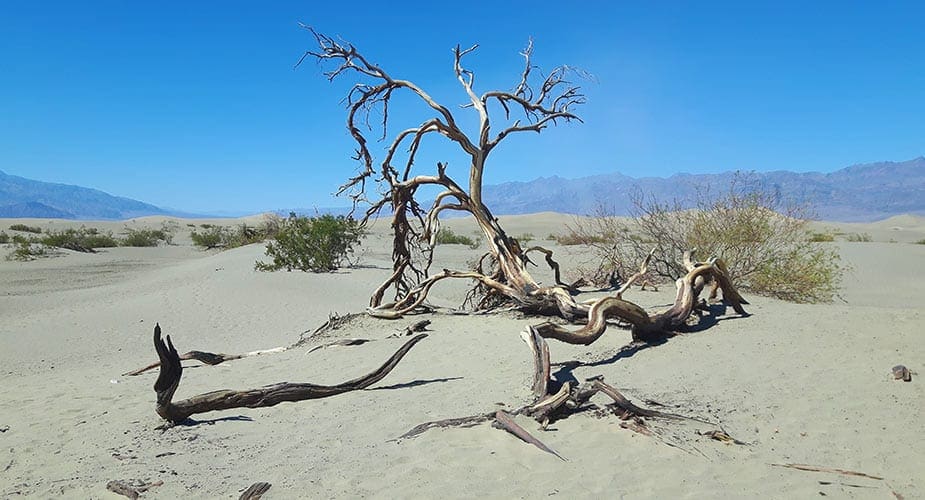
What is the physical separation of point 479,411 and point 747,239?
8.91m

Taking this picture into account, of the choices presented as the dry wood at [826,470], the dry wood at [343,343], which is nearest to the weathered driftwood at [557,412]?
the dry wood at [826,470]

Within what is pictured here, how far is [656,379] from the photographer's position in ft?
18.9

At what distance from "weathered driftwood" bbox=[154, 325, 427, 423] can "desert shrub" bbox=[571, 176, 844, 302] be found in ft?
25.4

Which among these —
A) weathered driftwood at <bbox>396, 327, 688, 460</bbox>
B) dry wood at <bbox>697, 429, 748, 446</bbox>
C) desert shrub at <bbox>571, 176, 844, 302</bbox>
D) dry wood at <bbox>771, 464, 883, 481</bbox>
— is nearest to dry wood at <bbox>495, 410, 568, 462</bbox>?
weathered driftwood at <bbox>396, 327, 688, 460</bbox>

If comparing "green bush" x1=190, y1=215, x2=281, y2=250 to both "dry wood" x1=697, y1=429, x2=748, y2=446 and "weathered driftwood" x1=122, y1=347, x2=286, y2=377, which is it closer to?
"weathered driftwood" x1=122, y1=347, x2=286, y2=377

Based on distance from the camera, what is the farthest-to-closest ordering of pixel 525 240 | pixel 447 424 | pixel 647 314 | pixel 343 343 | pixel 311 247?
pixel 525 240
pixel 311 247
pixel 343 343
pixel 647 314
pixel 447 424

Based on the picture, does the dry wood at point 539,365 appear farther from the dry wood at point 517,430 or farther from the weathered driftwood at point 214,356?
the weathered driftwood at point 214,356

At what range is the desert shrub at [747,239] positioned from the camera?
1154cm

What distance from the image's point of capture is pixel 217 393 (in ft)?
16.9

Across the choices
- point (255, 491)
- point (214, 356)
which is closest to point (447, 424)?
point (255, 491)

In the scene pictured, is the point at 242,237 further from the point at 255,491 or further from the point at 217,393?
the point at 255,491

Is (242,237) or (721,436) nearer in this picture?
(721,436)

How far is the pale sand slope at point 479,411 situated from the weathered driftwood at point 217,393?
0.41 ft

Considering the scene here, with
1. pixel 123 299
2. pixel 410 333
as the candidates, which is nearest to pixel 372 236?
pixel 123 299
